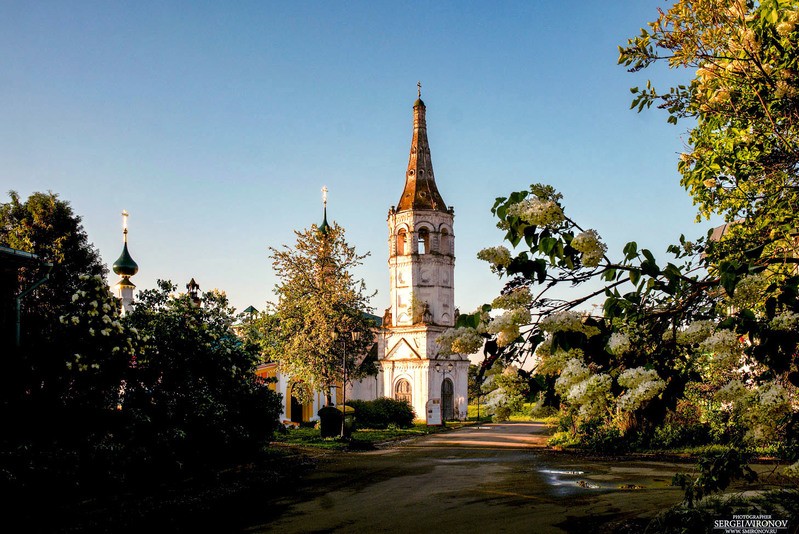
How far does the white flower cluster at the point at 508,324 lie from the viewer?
4754 mm

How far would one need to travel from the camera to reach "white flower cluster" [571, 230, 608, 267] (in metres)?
4.77

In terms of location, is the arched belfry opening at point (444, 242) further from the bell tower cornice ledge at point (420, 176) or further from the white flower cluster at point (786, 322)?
the white flower cluster at point (786, 322)

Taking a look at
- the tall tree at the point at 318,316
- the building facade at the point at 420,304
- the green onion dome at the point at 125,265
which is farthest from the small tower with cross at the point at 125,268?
the building facade at the point at 420,304

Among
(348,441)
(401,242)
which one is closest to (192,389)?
(348,441)

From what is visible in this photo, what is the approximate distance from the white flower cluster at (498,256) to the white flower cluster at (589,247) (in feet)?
1.74

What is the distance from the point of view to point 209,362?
1773cm

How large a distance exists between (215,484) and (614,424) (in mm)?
15689

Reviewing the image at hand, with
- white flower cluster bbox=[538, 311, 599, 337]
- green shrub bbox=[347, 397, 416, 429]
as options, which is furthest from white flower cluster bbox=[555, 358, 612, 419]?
green shrub bbox=[347, 397, 416, 429]

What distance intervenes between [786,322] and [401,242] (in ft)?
147

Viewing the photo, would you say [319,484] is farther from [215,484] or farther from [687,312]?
[687,312]

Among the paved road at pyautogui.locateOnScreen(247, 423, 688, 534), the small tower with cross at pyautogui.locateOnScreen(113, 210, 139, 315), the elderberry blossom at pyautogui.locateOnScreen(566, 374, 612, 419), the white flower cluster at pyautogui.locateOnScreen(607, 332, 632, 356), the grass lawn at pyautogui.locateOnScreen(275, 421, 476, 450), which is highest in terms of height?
the small tower with cross at pyautogui.locateOnScreen(113, 210, 139, 315)

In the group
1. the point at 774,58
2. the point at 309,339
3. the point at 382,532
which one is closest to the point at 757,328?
the point at 774,58

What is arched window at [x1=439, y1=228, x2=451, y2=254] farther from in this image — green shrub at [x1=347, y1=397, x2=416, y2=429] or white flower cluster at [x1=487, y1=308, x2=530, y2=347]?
white flower cluster at [x1=487, y1=308, x2=530, y2=347]

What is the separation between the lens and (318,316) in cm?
3256
